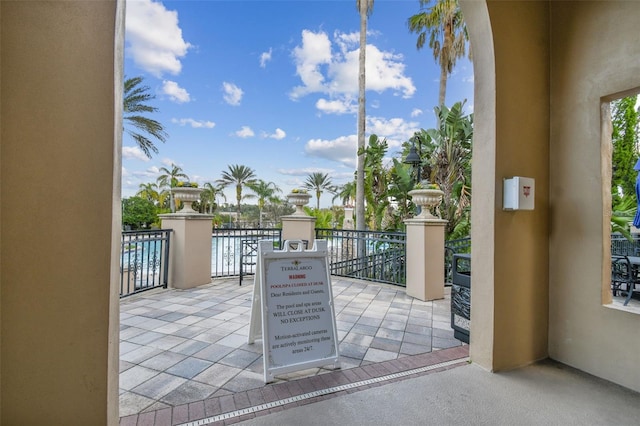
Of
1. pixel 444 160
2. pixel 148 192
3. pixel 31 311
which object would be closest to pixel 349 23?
pixel 444 160

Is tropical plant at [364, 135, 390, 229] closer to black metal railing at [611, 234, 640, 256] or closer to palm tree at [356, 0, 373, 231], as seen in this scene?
palm tree at [356, 0, 373, 231]

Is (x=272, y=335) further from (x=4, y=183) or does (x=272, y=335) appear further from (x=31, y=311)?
(x=4, y=183)

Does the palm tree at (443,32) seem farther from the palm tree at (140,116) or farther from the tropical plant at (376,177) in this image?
the palm tree at (140,116)

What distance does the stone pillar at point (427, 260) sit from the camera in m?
4.89

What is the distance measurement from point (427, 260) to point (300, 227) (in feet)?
8.85

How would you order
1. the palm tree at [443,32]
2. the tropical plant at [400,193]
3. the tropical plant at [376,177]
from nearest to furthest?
the tropical plant at [400,193] < the tropical plant at [376,177] < the palm tree at [443,32]

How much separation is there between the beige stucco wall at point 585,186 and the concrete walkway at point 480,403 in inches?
11.8

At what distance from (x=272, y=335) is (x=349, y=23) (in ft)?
49.3

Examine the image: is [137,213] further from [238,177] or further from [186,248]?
[186,248]

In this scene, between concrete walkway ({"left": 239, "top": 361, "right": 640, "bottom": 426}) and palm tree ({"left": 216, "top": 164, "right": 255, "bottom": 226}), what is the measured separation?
2846cm

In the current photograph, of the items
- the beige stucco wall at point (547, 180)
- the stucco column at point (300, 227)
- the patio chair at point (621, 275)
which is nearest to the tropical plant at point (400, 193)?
the stucco column at point (300, 227)

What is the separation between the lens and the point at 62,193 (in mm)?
1406

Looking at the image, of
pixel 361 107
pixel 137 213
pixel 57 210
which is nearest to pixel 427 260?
pixel 57 210

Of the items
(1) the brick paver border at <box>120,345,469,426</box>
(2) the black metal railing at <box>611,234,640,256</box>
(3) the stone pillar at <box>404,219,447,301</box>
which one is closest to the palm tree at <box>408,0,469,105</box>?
(2) the black metal railing at <box>611,234,640,256</box>
